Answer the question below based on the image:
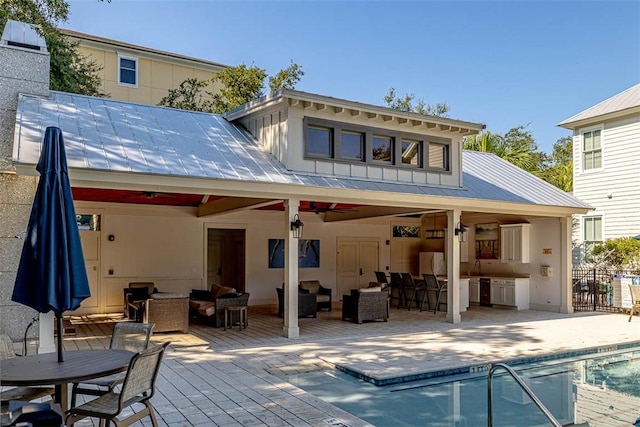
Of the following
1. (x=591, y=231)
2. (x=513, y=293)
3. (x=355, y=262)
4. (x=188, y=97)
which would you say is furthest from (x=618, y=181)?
(x=188, y=97)

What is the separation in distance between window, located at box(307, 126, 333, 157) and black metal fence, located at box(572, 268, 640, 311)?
8267 mm

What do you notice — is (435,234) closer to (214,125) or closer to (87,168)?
(214,125)

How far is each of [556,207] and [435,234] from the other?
4.75 metres

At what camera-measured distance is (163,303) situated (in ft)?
30.2

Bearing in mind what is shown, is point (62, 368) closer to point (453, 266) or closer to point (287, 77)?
point (453, 266)

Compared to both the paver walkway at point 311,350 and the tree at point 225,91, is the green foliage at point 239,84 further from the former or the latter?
the paver walkway at point 311,350

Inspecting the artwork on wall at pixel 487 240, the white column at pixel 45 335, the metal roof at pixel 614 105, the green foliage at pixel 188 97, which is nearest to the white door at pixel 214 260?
the white column at pixel 45 335

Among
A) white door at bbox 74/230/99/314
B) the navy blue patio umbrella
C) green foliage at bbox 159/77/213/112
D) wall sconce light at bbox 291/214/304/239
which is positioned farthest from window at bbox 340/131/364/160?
green foliage at bbox 159/77/213/112

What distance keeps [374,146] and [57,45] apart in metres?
11.1

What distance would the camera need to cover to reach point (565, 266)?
12641 millimetres

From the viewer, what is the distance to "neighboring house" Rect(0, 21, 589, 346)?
7.63 m

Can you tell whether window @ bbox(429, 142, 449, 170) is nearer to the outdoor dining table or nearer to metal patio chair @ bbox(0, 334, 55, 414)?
the outdoor dining table

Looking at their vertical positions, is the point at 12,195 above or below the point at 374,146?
below

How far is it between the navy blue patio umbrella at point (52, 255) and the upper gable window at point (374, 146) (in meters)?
6.00
